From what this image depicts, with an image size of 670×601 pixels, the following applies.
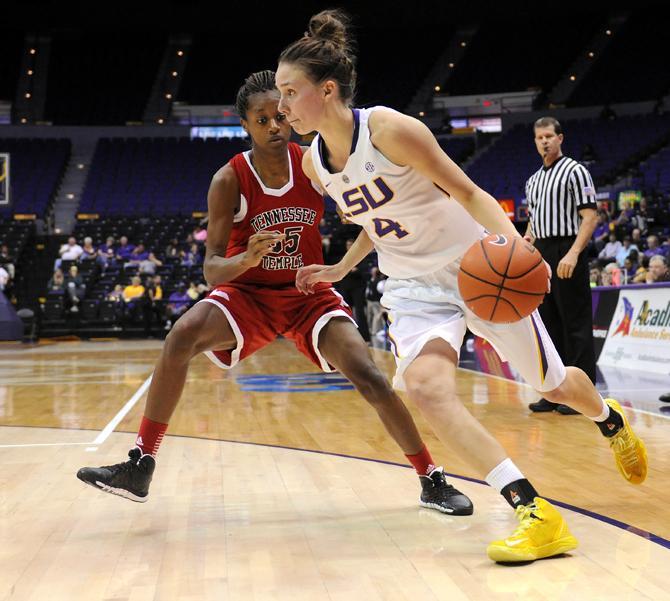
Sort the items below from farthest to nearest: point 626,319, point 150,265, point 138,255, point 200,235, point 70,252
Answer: point 200,235 < point 138,255 < point 70,252 < point 150,265 < point 626,319

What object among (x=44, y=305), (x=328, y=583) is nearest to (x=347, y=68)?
(x=328, y=583)

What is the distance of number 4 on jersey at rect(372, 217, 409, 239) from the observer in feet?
9.53

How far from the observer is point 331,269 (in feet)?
10.9

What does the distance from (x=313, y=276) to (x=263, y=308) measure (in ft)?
0.97

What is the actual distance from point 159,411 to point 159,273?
634 inches

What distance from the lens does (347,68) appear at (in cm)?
292

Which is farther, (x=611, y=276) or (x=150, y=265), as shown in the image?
(x=150, y=265)

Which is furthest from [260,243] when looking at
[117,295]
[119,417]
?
[117,295]

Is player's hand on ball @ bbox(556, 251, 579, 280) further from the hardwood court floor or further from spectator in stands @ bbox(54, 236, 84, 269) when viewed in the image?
spectator in stands @ bbox(54, 236, 84, 269)

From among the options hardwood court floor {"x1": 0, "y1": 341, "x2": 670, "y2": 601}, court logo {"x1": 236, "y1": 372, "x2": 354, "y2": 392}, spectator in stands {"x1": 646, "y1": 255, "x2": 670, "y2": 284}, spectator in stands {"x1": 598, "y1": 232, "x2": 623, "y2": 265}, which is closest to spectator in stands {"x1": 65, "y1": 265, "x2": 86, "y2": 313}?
court logo {"x1": 236, "y1": 372, "x2": 354, "y2": 392}

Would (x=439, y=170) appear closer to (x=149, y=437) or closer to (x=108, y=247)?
(x=149, y=437)

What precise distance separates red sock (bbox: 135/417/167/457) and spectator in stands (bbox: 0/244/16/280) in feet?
52.9

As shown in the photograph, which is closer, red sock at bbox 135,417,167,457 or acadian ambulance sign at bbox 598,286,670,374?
red sock at bbox 135,417,167,457

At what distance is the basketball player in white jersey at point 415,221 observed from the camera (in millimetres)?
2668
